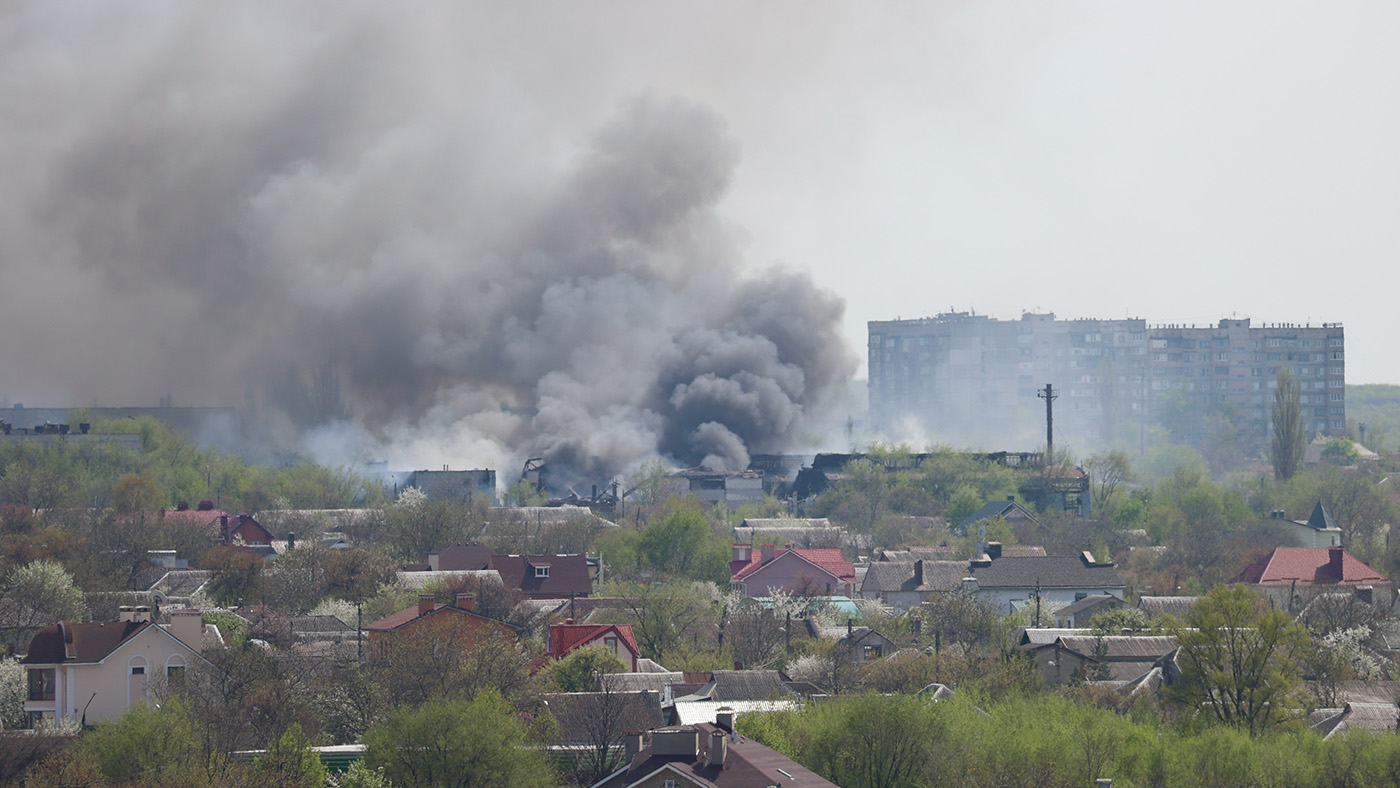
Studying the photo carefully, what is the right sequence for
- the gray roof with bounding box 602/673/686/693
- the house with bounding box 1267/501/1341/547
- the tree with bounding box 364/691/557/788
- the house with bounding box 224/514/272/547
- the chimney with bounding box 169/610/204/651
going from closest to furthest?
1. the tree with bounding box 364/691/557/788
2. the gray roof with bounding box 602/673/686/693
3. the chimney with bounding box 169/610/204/651
4. the house with bounding box 1267/501/1341/547
5. the house with bounding box 224/514/272/547

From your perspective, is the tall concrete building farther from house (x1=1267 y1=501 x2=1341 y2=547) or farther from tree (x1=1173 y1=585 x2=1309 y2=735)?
tree (x1=1173 y1=585 x2=1309 y2=735)

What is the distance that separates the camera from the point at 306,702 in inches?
1227

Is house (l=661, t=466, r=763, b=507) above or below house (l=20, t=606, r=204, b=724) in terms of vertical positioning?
above

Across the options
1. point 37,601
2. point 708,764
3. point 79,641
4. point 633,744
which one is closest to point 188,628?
point 79,641

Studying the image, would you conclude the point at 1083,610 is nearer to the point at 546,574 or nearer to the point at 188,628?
the point at 546,574

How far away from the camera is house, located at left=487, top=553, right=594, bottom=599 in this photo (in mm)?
50938

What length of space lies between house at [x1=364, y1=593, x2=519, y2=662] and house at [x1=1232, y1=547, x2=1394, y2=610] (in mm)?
20401

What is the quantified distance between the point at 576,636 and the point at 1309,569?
75.2ft

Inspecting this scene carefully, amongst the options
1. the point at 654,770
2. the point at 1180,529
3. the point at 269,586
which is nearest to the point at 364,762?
the point at 654,770

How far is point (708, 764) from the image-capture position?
78.9ft

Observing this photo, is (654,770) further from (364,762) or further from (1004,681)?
(1004,681)

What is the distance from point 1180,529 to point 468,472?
29904 mm

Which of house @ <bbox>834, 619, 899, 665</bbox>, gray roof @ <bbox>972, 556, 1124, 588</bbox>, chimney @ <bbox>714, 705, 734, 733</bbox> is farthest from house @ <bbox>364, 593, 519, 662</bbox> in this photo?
gray roof @ <bbox>972, 556, 1124, 588</bbox>

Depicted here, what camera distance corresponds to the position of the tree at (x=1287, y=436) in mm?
85812
